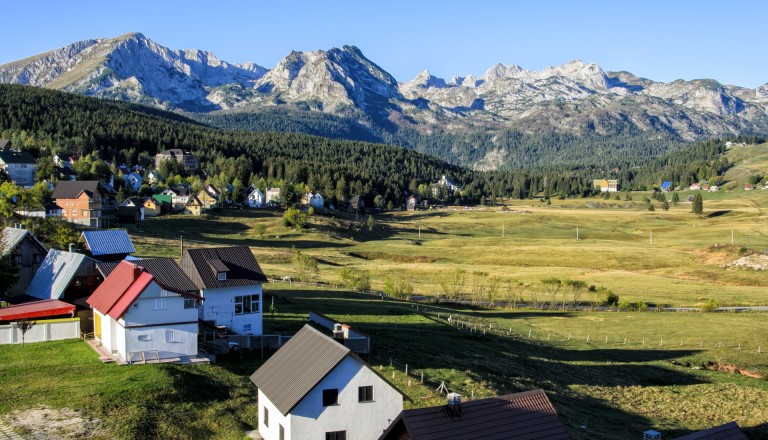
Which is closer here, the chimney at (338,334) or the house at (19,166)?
the chimney at (338,334)

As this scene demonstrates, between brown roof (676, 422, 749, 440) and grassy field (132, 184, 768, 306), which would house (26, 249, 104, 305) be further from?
grassy field (132, 184, 768, 306)

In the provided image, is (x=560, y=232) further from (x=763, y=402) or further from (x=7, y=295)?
(x=7, y=295)

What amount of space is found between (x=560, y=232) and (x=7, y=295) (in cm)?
15352

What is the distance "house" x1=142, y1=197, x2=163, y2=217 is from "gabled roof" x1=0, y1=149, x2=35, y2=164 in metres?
35.6

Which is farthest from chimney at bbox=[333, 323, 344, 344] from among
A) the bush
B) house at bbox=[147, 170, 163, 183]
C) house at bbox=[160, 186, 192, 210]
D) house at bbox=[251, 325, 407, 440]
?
house at bbox=[147, 170, 163, 183]

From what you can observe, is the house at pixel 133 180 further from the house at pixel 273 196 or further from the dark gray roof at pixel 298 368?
the dark gray roof at pixel 298 368

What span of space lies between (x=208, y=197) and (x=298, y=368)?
469 feet

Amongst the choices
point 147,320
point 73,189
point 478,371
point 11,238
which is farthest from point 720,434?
point 73,189

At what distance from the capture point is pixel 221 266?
44812 millimetres

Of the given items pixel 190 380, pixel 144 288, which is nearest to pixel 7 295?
pixel 144 288

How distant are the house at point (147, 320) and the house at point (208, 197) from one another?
402 ft

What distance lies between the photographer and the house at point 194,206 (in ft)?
489

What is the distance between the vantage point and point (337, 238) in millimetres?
145125

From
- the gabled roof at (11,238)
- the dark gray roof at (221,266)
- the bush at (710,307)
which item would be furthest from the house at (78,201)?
the bush at (710,307)
